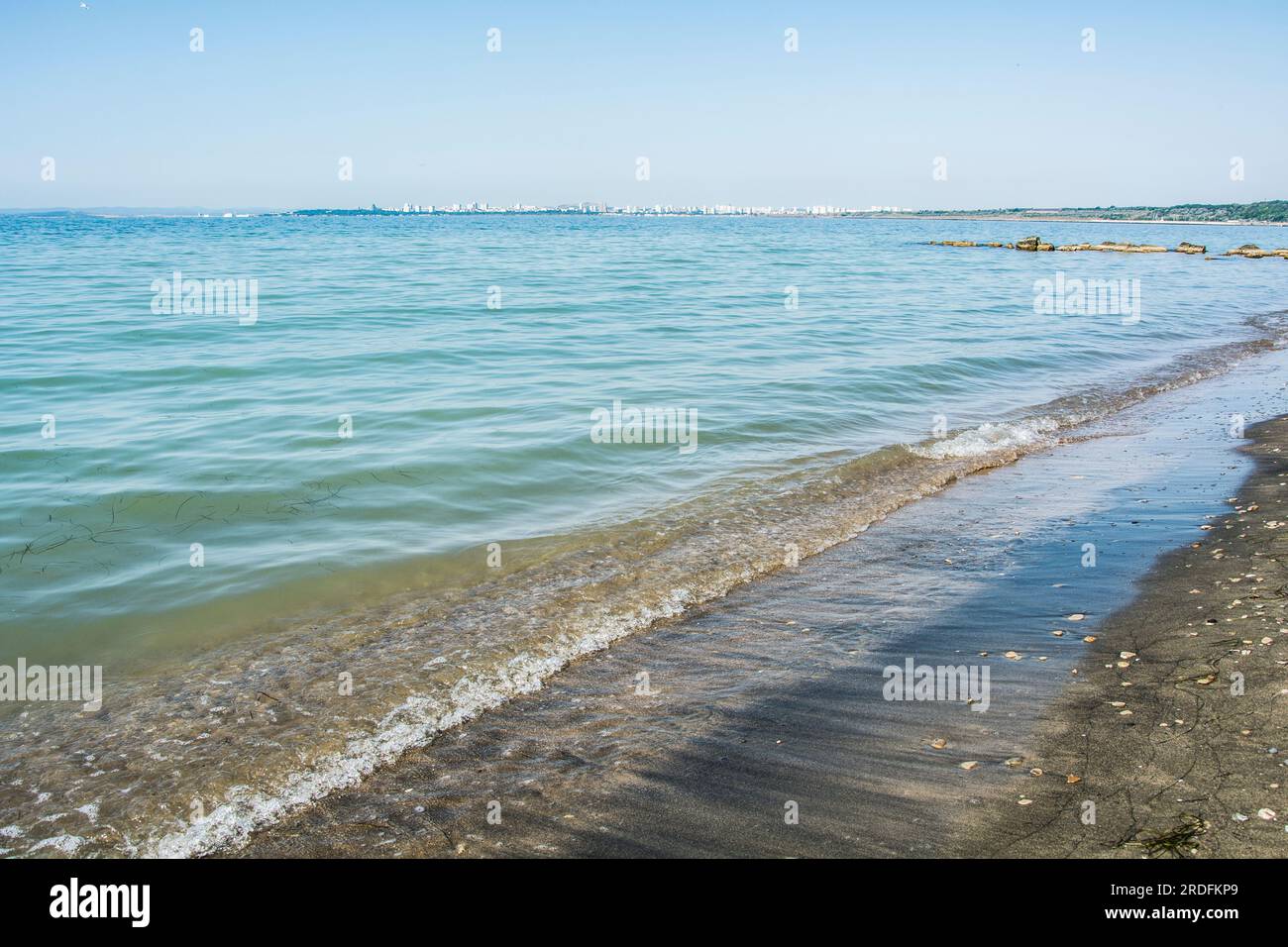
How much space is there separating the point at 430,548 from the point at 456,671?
2442 millimetres

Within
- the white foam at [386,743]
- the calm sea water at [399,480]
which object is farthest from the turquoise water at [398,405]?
the white foam at [386,743]

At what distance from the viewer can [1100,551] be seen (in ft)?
22.4

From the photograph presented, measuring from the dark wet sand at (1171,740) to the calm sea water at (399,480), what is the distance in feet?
9.35

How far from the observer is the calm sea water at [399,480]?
4.89 meters

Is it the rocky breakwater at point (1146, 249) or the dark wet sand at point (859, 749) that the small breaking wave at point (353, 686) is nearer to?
the dark wet sand at point (859, 749)

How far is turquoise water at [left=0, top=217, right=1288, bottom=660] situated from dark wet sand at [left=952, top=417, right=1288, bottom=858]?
15.7 ft

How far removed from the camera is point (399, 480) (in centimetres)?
923

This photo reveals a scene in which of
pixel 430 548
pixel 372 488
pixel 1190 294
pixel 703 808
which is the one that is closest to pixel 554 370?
pixel 372 488

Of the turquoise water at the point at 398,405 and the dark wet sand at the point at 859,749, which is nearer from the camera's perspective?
the dark wet sand at the point at 859,749

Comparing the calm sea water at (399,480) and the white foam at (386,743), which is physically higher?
the calm sea water at (399,480)

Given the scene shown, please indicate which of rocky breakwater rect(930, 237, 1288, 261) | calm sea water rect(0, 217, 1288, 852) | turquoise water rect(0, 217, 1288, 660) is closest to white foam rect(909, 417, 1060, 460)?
calm sea water rect(0, 217, 1288, 852)

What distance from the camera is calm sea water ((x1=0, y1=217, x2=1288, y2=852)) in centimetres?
489
